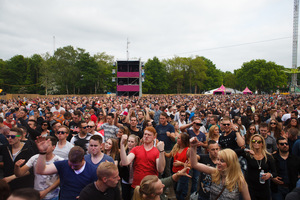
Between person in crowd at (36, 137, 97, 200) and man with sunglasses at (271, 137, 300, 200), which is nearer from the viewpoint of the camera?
person in crowd at (36, 137, 97, 200)

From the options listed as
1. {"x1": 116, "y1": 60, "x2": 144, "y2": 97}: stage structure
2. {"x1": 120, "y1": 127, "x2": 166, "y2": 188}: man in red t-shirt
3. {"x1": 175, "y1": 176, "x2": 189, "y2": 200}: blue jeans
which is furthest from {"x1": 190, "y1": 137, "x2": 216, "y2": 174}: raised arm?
{"x1": 116, "y1": 60, "x2": 144, "y2": 97}: stage structure

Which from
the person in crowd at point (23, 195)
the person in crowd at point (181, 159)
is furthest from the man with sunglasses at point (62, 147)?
the person in crowd at point (23, 195)

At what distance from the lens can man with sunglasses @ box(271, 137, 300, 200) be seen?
3.70m

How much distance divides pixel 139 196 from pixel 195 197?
1.47 meters

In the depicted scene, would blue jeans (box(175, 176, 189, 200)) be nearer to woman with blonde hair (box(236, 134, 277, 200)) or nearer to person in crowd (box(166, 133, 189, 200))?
person in crowd (box(166, 133, 189, 200))

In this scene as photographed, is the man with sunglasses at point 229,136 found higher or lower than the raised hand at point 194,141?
lower

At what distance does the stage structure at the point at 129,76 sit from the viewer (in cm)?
3566

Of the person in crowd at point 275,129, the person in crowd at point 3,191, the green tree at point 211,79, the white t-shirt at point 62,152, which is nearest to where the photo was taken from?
the person in crowd at point 3,191

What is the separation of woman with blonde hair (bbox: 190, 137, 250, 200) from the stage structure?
32.3m

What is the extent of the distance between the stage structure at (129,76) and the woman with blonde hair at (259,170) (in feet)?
103

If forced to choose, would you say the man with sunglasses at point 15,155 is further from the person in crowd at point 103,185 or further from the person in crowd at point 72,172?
the person in crowd at point 103,185

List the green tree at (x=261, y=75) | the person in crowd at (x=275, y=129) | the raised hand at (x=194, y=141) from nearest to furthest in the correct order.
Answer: the raised hand at (x=194, y=141), the person in crowd at (x=275, y=129), the green tree at (x=261, y=75)

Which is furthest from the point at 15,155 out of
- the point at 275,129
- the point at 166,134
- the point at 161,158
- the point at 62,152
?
the point at 275,129

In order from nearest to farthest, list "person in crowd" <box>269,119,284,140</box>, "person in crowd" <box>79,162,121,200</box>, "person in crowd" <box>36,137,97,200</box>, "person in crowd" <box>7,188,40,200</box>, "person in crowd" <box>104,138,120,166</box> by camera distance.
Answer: "person in crowd" <box>7,188,40,200</box>
"person in crowd" <box>79,162,121,200</box>
"person in crowd" <box>36,137,97,200</box>
"person in crowd" <box>104,138,120,166</box>
"person in crowd" <box>269,119,284,140</box>
